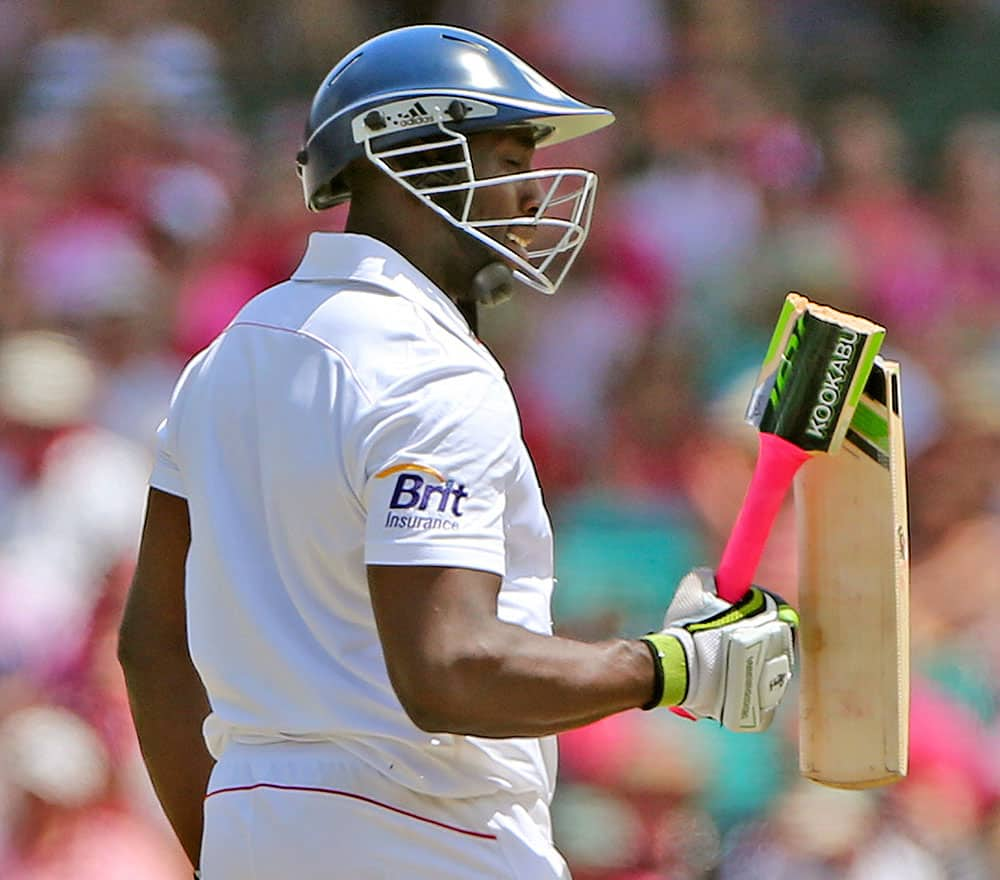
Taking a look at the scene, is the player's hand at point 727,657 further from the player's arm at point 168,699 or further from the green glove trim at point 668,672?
the player's arm at point 168,699

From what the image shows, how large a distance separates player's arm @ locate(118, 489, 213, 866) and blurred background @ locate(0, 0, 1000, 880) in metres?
1.73

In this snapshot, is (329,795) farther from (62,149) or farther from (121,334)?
(62,149)

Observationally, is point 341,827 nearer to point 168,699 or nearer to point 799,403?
point 168,699

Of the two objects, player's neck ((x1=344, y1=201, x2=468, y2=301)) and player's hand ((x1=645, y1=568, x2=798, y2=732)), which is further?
player's neck ((x1=344, y1=201, x2=468, y2=301))

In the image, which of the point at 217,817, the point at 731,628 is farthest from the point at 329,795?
the point at 731,628

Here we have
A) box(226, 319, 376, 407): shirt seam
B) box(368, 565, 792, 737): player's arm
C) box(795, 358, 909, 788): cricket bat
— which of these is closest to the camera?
box(368, 565, 792, 737): player's arm

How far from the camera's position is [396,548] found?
2.21m

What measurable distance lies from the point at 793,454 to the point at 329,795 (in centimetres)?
83

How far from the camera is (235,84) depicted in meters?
7.49

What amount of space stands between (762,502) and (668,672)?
404 mm

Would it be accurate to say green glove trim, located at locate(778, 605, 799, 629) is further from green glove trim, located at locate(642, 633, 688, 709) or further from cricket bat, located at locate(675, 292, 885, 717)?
green glove trim, located at locate(642, 633, 688, 709)

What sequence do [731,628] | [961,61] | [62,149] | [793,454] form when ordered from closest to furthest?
[731,628]
[793,454]
[62,149]
[961,61]

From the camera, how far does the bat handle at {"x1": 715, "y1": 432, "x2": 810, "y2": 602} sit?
263cm

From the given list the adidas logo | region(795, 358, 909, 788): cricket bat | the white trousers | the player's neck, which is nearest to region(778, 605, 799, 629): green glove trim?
region(795, 358, 909, 788): cricket bat
